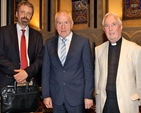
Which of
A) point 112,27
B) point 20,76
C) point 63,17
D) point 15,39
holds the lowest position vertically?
point 20,76

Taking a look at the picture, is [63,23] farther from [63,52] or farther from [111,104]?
[111,104]

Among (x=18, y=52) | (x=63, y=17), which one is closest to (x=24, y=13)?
(x=18, y=52)

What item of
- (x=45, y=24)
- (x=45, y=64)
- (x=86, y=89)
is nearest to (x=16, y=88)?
(x=45, y=64)

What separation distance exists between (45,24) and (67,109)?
653cm

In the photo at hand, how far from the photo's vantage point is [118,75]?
217 cm

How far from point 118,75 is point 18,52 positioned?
111 cm

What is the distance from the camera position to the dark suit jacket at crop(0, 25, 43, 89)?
2.53 meters

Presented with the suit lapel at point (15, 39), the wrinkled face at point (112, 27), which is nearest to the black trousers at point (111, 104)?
the wrinkled face at point (112, 27)

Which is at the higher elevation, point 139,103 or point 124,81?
point 124,81

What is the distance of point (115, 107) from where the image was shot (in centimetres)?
218

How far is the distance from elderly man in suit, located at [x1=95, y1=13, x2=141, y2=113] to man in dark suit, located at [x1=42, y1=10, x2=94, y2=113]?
0.42ft

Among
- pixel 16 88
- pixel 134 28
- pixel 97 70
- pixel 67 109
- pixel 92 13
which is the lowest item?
pixel 67 109

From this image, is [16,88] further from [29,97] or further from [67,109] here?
[67,109]

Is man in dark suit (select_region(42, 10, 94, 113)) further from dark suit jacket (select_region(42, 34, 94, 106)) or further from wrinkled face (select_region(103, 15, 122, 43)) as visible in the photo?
wrinkled face (select_region(103, 15, 122, 43))
